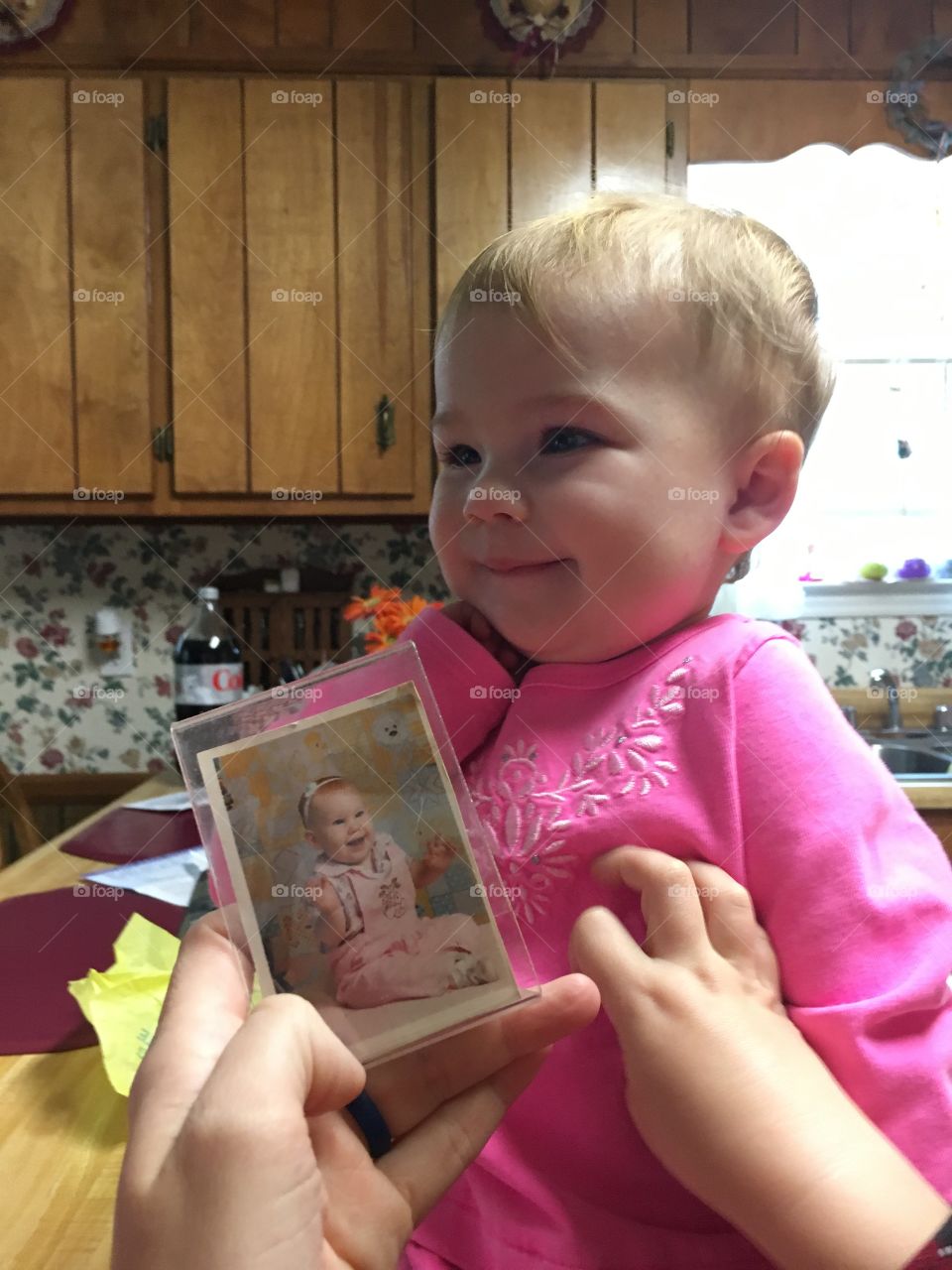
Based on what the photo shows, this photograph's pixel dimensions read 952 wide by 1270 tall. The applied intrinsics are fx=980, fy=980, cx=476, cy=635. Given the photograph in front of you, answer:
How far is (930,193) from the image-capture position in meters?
2.38

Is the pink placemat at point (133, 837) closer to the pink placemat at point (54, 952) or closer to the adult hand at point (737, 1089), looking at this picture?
the pink placemat at point (54, 952)

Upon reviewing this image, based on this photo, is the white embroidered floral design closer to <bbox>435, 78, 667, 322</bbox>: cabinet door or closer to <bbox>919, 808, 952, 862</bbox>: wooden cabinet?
<bbox>919, 808, 952, 862</bbox>: wooden cabinet

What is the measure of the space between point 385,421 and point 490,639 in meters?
1.59

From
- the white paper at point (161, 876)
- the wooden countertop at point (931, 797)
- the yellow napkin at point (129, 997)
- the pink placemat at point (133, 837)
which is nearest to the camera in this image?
the yellow napkin at point (129, 997)

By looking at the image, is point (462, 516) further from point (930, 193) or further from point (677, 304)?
point (930, 193)

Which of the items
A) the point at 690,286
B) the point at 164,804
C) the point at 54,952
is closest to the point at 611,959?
the point at 690,286

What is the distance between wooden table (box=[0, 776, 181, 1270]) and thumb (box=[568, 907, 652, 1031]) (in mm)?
297

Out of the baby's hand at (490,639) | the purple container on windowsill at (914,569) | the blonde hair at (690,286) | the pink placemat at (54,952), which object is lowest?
the pink placemat at (54,952)

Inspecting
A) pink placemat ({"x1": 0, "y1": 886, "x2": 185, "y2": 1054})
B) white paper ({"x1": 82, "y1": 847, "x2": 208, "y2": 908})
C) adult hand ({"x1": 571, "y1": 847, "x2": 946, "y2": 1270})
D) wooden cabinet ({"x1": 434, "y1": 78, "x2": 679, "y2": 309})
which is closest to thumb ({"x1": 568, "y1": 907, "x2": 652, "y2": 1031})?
adult hand ({"x1": 571, "y1": 847, "x2": 946, "y2": 1270})

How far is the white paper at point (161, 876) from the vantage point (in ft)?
4.19

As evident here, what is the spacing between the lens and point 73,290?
213 cm

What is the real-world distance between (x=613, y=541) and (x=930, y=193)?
2319 millimetres

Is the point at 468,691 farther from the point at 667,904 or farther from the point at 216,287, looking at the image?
the point at 216,287

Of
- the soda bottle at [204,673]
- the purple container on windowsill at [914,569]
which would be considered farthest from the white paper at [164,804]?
the purple container on windowsill at [914,569]
